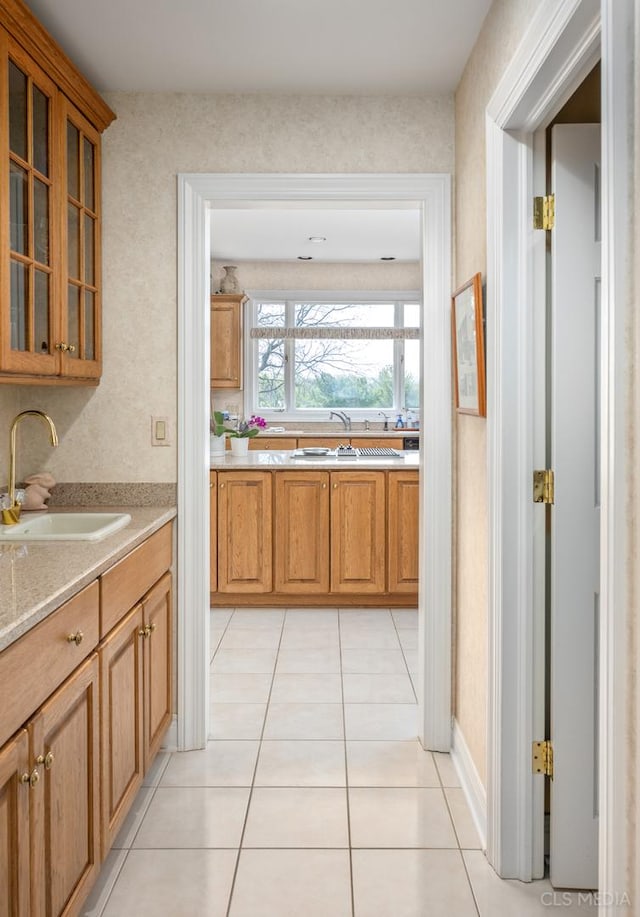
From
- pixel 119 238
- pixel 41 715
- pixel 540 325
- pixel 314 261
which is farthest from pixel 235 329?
pixel 41 715

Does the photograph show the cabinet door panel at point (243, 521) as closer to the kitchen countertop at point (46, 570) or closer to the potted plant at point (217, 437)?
the potted plant at point (217, 437)

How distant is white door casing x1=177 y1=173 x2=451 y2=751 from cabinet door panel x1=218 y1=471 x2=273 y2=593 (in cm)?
185

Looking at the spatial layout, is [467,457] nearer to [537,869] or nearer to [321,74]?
[537,869]

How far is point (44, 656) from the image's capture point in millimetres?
1534

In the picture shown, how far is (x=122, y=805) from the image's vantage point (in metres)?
2.15

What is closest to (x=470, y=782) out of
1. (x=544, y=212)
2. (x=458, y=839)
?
(x=458, y=839)

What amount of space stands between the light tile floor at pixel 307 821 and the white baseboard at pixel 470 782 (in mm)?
34

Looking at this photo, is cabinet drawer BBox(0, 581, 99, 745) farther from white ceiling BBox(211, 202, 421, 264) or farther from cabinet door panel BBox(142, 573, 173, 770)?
white ceiling BBox(211, 202, 421, 264)

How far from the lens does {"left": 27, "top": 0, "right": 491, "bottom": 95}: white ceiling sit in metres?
2.29

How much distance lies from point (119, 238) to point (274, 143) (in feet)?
2.24

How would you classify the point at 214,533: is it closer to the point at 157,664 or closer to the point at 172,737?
the point at 172,737

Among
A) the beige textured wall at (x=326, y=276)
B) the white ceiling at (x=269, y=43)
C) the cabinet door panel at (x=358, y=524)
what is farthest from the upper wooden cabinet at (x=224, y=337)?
the white ceiling at (x=269, y=43)

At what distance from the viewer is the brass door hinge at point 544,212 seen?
80.7 inches

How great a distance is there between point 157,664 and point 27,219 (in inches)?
58.7
